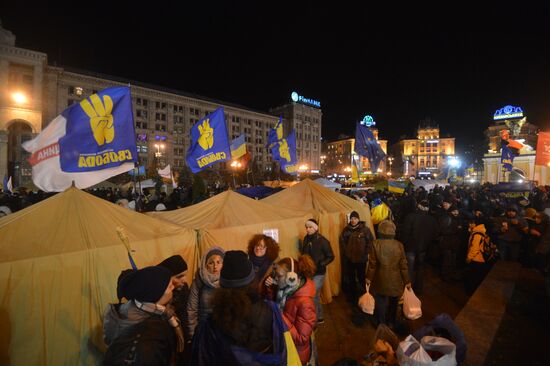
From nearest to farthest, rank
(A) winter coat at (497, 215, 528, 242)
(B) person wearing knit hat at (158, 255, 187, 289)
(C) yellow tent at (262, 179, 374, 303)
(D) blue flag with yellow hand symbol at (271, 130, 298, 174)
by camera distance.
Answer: (B) person wearing knit hat at (158, 255, 187, 289) < (C) yellow tent at (262, 179, 374, 303) < (A) winter coat at (497, 215, 528, 242) < (D) blue flag with yellow hand symbol at (271, 130, 298, 174)

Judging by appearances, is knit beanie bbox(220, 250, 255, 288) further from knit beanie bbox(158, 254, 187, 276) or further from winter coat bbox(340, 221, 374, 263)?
winter coat bbox(340, 221, 374, 263)

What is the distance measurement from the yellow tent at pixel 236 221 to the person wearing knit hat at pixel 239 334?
2.77 m

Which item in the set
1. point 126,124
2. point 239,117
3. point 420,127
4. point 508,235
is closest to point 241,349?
point 126,124

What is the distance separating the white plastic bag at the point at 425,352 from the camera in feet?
7.44

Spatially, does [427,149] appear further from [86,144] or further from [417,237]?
[86,144]

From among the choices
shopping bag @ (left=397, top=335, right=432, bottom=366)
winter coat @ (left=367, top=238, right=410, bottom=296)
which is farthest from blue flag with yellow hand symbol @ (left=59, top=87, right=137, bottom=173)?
shopping bag @ (left=397, top=335, right=432, bottom=366)

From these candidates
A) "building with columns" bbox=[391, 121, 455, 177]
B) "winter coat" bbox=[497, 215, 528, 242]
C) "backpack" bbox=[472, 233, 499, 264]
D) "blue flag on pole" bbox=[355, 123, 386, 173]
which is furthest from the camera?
"building with columns" bbox=[391, 121, 455, 177]

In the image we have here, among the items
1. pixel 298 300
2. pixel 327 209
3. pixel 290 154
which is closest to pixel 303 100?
pixel 290 154

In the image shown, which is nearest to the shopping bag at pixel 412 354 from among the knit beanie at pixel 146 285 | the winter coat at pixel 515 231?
the knit beanie at pixel 146 285

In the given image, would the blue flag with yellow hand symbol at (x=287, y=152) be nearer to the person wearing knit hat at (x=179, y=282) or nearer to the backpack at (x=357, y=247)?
the backpack at (x=357, y=247)

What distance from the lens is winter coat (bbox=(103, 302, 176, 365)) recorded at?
6.02 ft

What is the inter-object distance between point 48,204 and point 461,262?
9.92m

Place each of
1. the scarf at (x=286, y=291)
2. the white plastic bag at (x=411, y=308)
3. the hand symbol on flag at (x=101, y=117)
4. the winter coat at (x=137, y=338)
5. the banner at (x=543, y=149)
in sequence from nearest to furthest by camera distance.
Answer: the winter coat at (x=137, y=338)
the scarf at (x=286, y=291)
the white plastic bag at (x=411, y=308)
the hand symbol on flag at (x=101, y=117)
the banner at (x=543, y=149)

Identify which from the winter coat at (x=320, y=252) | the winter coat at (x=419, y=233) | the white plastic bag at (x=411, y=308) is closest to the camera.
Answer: the white plastic bag at (x=411, y=308)
